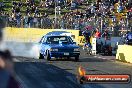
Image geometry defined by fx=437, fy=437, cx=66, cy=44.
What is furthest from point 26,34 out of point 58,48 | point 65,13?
point 58,48

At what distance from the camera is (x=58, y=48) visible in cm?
2403

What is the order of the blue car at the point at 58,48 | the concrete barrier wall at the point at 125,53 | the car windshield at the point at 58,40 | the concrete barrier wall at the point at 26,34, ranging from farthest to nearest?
the concrete barrier wall at the point at 26,34, the car windshield at the point at 58,40, the concrete barrier wall at the point at 125,53, the blue car at the point at 58,48

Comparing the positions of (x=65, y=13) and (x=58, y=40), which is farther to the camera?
(x=65, y=13)

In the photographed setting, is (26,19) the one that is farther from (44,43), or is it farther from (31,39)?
(44,43)

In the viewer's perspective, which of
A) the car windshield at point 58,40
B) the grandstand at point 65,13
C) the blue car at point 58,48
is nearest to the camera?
the blue car at point 58,48

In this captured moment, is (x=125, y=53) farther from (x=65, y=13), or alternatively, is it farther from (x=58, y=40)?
(x=65, y=13)

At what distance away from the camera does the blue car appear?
78.6 ft

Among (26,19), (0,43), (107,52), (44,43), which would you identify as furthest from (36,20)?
(0,43)

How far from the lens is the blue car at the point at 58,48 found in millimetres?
23953

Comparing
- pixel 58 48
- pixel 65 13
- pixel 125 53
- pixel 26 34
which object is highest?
pixel 65 13

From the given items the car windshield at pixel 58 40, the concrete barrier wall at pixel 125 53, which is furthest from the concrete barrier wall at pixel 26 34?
the car windshield at pixel 58 40

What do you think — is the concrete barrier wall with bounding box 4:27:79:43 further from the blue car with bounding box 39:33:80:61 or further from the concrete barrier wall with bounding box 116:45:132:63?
the blue car with bounding box 39:33:80:61

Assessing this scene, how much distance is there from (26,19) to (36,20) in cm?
96

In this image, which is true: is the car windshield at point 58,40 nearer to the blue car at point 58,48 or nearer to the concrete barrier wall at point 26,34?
the blue car at point 58,48
